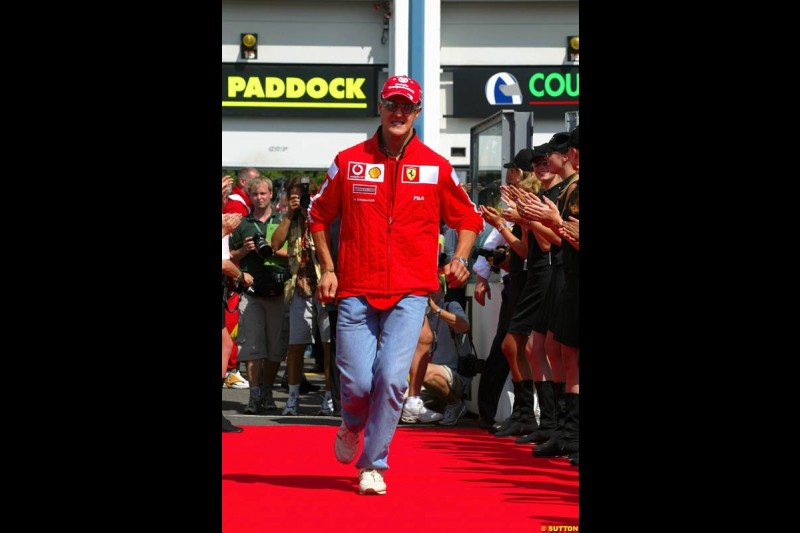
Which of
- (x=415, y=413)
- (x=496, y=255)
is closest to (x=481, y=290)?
(x=496, y=255)

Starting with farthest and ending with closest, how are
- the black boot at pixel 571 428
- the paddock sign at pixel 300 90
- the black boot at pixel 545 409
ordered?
the paddock sign at pixel 300 90 → the black boot at pixel 545 409 → the black boot at pixel 571 428

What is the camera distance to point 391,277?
720 cm

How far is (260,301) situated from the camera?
11820mm

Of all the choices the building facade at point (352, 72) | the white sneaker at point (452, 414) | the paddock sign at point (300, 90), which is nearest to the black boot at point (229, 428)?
the white sneaker at point (452, 414)

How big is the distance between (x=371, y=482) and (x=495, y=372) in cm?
415

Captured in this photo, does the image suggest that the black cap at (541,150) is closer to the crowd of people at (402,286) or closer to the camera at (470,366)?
the crowd of people at (402,286)

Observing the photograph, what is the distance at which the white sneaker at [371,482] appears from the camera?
23.1ft

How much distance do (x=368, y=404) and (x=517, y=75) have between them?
1939 cm

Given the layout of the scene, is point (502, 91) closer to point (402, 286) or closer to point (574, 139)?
point (574, 139)
